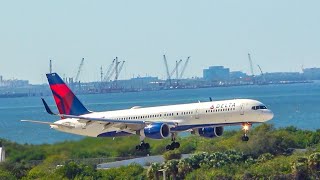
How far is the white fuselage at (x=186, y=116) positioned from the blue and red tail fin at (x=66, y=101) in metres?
4.38

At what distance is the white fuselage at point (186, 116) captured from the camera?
86.9m

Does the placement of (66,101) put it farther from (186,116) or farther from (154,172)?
(186,116)

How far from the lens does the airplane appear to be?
87062 mm

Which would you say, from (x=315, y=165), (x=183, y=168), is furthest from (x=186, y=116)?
(x=315, y=165)

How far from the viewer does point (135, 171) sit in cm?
10400

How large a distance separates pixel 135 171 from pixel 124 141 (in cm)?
1198

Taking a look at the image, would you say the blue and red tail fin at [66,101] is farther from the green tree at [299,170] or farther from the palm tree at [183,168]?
the green tree at [299,170]

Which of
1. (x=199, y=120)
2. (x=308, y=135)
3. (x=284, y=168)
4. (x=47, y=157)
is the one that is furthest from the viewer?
(x=308, y=135)

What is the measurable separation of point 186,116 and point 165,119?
297 cm

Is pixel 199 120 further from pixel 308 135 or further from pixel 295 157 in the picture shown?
pixel 308 135

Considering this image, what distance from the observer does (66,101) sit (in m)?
104

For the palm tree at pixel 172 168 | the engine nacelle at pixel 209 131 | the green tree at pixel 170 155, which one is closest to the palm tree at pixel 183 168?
the palm tree at pixel 172 168

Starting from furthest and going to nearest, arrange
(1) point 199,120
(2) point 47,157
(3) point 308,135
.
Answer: (3) point 308,135, (2) point 47,157, (1) point 199,120

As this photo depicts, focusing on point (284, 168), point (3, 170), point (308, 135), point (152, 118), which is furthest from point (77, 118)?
point (308, 135)
